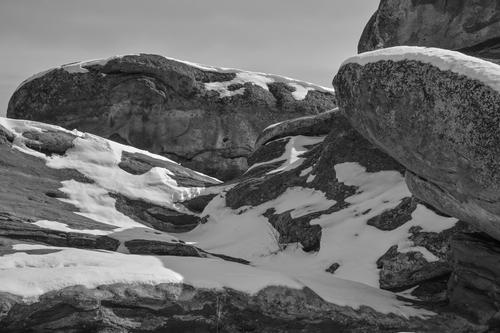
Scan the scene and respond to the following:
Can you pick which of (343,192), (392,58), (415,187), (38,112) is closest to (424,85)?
(392,58)

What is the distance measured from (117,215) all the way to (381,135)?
13.4 metres

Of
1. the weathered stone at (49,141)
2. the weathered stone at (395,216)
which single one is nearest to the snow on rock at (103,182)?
the weathered stone at (49,141)

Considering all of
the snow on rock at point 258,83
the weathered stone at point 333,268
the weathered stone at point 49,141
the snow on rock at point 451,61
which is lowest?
the weathered stone at point 333,268

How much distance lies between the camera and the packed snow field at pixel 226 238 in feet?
37.8

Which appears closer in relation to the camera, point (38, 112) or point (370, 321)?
point (370, 321)

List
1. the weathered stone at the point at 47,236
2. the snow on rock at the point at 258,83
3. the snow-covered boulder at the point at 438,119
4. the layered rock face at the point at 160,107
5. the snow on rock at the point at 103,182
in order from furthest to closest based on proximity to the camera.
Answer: the snow on rock at the point at 258,83 → the layered rock face at the point at 160,107 → the snow on rock at the point at 103,182 → the weathered stone at the point at 47,236 → the snow-covered boulder at the point at 438,119

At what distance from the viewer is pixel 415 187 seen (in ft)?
43.0

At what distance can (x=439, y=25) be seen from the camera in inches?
997

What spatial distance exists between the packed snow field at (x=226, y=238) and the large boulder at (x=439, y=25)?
5.54 meters

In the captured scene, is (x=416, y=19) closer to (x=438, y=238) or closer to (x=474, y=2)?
(x=474, y=2)

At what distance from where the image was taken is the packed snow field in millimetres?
11516

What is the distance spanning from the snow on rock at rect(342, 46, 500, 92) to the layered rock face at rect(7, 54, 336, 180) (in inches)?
1151

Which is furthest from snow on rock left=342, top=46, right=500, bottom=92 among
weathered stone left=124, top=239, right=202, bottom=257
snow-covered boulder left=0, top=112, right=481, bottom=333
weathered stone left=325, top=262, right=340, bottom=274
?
weathered stone left=124, top=239, right=202, bottom=257

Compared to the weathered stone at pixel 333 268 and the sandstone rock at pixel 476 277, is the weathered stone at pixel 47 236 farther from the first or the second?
the sandstone rock at pixel 476 277
